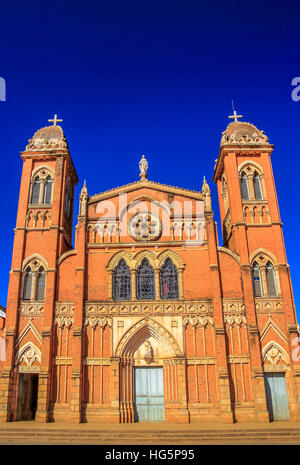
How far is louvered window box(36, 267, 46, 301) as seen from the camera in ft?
78.5

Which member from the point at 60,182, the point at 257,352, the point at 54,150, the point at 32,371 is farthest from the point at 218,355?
the point at 54,150

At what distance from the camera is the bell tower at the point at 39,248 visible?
2200 centimetres

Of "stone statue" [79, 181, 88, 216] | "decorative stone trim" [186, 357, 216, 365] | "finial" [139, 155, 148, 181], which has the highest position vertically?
"finial" [139, 155, 148, 181]

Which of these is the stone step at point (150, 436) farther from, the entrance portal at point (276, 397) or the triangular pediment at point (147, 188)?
the triangular pediment at point (147, 188)

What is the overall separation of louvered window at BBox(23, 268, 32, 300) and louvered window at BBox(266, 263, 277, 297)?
1420cm

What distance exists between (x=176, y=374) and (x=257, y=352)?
4.56 metres

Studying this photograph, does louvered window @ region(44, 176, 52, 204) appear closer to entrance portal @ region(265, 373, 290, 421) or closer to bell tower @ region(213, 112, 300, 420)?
bell tower @ region(213, 112, 300, 420)

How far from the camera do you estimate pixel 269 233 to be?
82.1 ft

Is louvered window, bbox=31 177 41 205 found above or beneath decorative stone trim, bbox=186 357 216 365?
above

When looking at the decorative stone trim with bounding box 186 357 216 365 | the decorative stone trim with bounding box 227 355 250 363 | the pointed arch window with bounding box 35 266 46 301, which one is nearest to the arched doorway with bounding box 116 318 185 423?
the decorative stone trim with bounding box 186 357 216 365

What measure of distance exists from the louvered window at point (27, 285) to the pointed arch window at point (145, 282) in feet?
21.2

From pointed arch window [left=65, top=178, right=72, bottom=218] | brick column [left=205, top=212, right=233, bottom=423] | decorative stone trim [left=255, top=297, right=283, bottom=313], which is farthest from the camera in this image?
pointed arch window [left=65, top=178, right=72, bottom=218]

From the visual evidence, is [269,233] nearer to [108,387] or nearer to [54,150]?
[108,387]

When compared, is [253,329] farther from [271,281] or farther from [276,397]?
[276,397]
